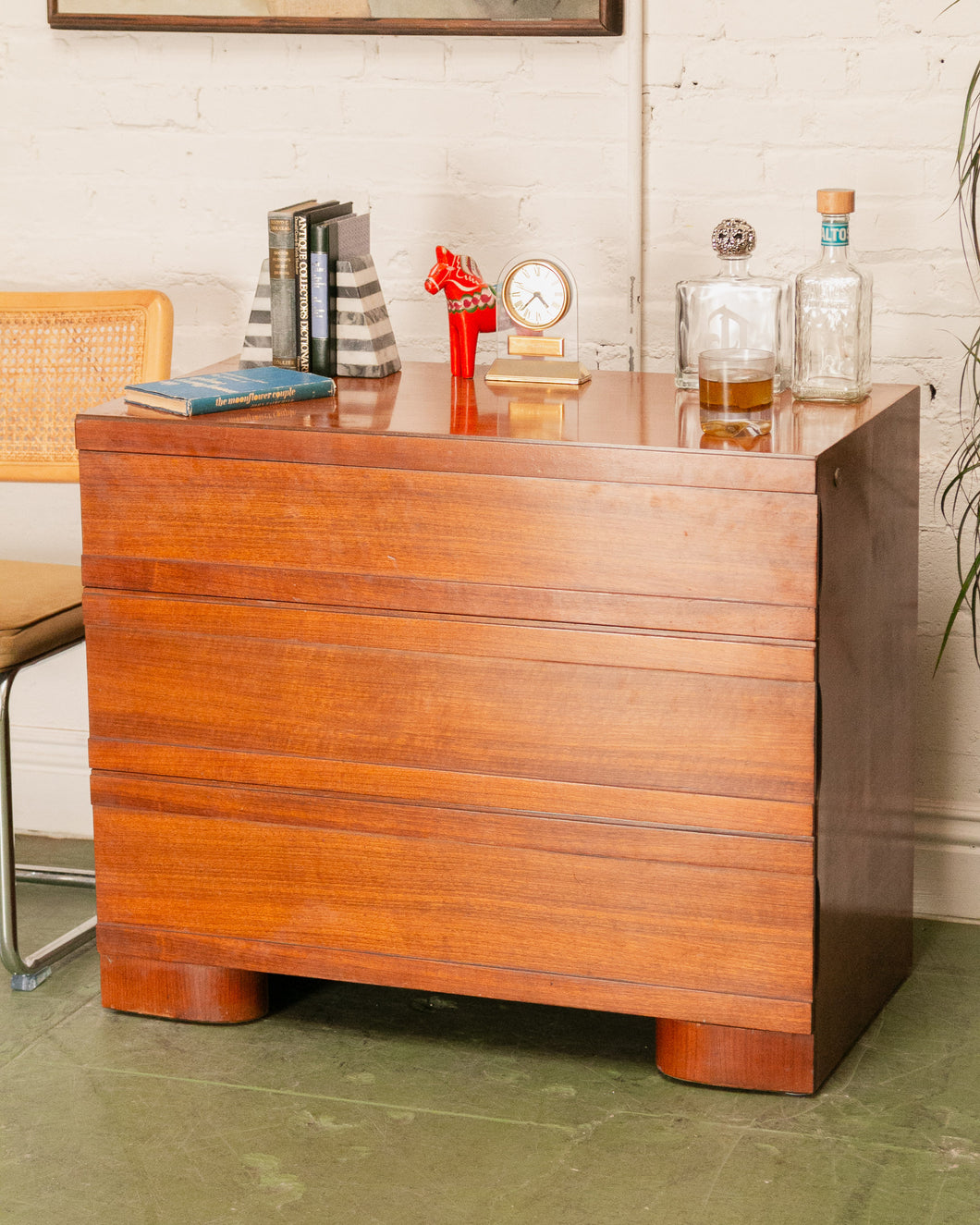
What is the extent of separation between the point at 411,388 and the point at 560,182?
503 mm

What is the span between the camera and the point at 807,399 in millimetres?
2119

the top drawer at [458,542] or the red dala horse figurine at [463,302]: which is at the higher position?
the red dala horse figurine at [463,302]

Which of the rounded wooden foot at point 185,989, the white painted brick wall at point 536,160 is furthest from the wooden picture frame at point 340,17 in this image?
the rounded wooden foot at point 185,989

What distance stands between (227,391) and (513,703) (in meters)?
0.55

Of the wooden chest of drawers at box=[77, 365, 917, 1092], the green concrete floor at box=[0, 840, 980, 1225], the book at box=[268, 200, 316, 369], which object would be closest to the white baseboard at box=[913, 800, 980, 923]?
the green concrete floor at box=[0, 840, 980, 1225]

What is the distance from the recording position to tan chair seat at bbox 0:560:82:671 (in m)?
2.26

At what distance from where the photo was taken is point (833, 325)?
2135mm

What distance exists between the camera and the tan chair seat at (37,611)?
226 cm

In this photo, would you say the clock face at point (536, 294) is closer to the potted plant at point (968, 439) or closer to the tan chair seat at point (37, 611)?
the potted plant at point (968, 439)

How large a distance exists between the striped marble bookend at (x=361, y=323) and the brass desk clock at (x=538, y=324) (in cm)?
17

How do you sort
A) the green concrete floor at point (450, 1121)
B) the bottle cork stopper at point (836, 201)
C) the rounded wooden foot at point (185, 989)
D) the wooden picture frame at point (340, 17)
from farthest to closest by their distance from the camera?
the wooden picture frame at point (340, 17) → the rounded wooden foot at point (185, 989) → the bottle cork stopper at point (836, 201) → the green concrete floor at point (450, 1121)

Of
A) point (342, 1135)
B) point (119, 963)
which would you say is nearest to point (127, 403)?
point (119, 963)

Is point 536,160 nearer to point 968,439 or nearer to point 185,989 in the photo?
point 968,439

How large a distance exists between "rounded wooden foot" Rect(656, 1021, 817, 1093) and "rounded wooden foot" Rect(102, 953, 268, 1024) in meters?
0.58
